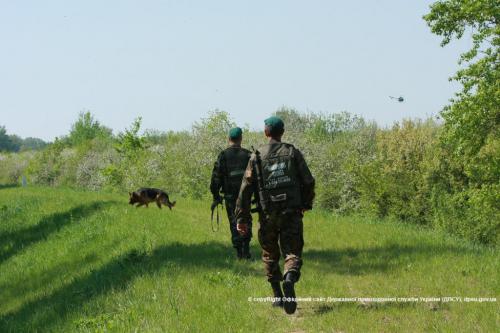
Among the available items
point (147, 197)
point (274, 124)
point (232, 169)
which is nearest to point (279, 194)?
point (274, 124)

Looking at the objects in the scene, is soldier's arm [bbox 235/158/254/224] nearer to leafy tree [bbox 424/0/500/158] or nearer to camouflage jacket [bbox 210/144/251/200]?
camouflage jacket [bbox 210/144/251/200]

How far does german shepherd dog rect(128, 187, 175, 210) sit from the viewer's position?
1861 cm

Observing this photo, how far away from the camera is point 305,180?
747 cm

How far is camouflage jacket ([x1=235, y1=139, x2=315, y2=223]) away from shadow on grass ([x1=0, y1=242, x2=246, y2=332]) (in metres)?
2.80

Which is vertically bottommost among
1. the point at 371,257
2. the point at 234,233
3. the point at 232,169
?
the point at 371,257

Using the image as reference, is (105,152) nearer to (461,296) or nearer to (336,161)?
(336,161)

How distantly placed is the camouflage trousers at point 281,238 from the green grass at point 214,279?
2.09 ft

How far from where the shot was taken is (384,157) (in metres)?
40.8

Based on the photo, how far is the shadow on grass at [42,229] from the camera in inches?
761

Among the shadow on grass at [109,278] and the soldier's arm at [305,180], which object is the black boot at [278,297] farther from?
the shadow on grass at [109,278]

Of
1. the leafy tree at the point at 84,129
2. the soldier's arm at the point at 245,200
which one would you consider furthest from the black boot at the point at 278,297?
the leafy tree at the point at 84,129

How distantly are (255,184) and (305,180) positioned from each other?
67cm

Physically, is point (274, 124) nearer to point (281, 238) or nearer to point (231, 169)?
point (281, 238)

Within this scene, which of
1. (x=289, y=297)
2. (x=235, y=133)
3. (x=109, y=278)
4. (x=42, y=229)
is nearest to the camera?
(x=289, y=297)
